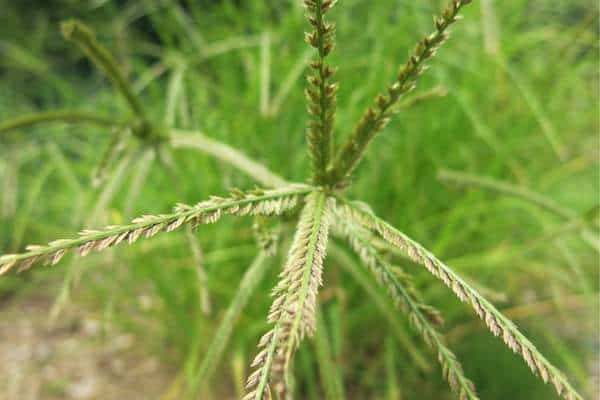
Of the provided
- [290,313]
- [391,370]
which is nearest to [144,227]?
[290,313]

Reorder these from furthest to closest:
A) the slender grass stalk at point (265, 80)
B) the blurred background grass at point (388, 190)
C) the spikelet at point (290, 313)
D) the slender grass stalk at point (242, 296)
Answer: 1. the blurred background grass at point (388, 190)
2. the slender grass stalk at point (265, 80)
3. the slender grass stalk at point (242, 296)
4. the spikelet at point (290, 313)

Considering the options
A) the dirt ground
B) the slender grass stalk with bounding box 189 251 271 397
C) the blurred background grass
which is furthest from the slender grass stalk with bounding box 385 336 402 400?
the dirt ground

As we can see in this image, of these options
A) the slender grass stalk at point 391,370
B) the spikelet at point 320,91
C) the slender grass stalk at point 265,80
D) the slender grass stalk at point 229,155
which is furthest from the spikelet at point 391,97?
the slender grass stalk at point 391,370

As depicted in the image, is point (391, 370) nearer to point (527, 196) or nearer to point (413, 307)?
point (527, 196)

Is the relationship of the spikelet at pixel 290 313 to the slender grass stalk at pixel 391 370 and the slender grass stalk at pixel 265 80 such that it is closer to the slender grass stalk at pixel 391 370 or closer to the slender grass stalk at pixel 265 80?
the slender grass stalk at pixel 265 80

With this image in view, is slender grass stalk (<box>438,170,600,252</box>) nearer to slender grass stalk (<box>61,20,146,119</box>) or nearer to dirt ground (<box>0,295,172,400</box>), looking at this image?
slender grass stalk (<box>61,20,146,119</box>)

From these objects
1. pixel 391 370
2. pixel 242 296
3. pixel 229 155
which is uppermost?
pixel 229 155
